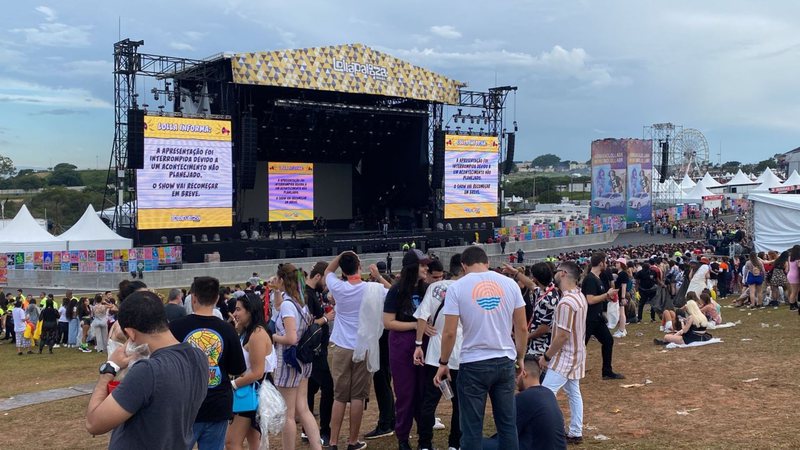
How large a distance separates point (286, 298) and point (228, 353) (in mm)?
1340

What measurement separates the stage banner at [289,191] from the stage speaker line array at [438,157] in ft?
20.9

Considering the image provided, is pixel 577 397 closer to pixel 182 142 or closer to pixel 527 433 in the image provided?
pixel 527 433

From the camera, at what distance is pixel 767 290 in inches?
536

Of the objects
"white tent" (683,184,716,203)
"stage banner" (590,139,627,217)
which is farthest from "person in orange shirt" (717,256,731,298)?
"white tent" (683,184,716,203)

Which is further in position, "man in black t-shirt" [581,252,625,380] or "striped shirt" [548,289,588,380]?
"man in black t-shirt" [581,252,625,380]

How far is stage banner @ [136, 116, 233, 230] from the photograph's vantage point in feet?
81.8

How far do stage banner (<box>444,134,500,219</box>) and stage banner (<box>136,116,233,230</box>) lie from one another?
11.9 meters

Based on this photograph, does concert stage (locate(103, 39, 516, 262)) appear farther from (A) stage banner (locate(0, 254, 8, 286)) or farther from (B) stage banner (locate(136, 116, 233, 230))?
(A) stage banner (locate(0, 254, 8, 286))

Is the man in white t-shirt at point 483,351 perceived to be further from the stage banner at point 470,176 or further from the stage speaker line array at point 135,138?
the stage banner at point 470,176

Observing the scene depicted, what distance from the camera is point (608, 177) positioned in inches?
1742

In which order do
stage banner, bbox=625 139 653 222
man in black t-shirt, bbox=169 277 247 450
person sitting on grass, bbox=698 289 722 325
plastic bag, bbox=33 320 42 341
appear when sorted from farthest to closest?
stage banner, bbox=625 139 653 222
plastic bag, bbox=33 320 42 341
person sitting on grass, bbox=698 289 722 325
man in black t-shirt, bbox=169 277 247 450

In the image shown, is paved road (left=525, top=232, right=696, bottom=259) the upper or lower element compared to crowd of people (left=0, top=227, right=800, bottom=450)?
lower

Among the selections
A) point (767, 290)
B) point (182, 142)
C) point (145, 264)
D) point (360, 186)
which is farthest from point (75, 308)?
point (360, 186)

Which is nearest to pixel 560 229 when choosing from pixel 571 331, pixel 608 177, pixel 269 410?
pixel 608 177
